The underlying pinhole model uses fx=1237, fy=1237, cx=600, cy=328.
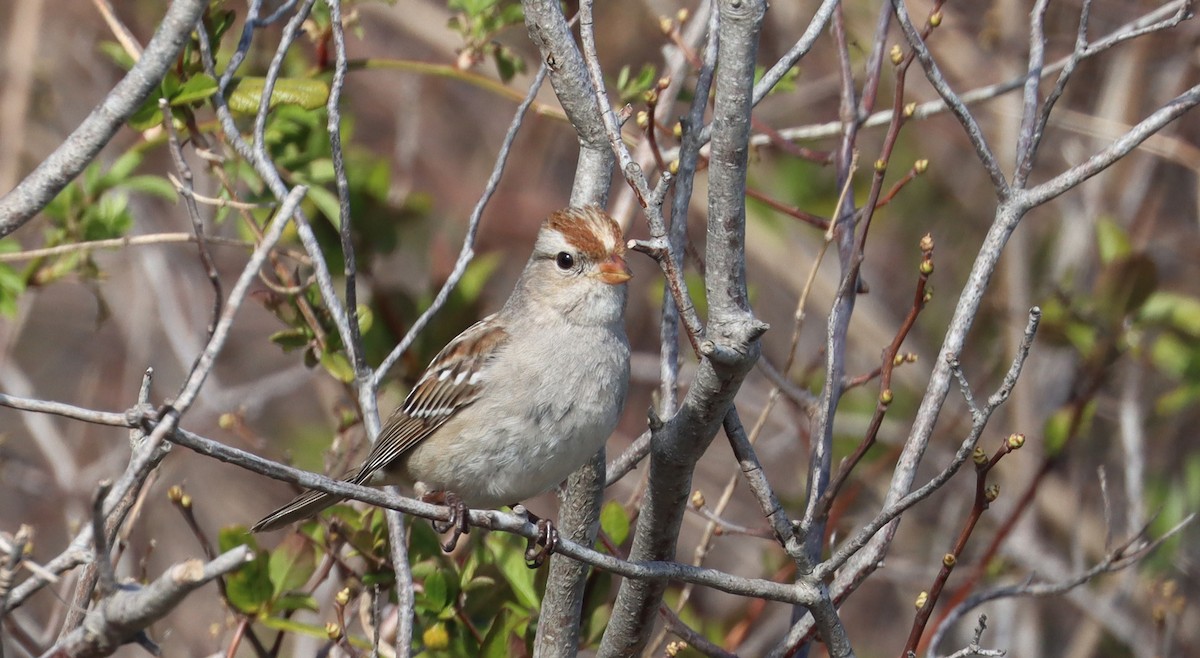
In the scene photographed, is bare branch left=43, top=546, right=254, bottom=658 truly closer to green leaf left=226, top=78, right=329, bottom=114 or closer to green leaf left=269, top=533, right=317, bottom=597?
green leaf left=269, top=533, right=317, bottom=597

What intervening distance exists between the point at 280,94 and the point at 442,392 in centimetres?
102

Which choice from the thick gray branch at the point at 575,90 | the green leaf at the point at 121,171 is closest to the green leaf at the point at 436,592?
the thick gray branch at the point at 575,90

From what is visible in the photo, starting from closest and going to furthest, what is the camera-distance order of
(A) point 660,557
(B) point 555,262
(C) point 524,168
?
(A) point 660,557
(B) point 555,262
(C) point 524,168

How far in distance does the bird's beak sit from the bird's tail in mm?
1025

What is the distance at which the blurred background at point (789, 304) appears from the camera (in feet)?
16.8

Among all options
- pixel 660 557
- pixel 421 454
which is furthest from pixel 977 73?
pixel 660 557

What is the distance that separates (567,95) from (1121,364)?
138 inches

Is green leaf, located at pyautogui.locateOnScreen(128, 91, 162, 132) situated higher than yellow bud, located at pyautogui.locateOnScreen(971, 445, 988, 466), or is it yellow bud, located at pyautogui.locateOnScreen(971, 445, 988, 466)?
green leaf, located at pyautogui.locateOnScreen(128, 91, 162, 132)

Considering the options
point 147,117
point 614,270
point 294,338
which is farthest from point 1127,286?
point 147,117

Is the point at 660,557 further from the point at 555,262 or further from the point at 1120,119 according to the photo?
the point at 1120,119

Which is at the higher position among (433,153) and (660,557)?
(433,153)

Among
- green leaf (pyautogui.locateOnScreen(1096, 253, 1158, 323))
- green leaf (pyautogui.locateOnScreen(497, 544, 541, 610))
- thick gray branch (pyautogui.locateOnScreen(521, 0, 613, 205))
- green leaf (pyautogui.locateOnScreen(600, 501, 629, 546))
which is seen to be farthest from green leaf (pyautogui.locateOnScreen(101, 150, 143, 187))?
green leaf (pyautogui.locateOnScreen(1096, 253, 1158, 323))

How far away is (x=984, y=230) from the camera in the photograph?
7.27 metres

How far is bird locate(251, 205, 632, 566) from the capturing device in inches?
134
